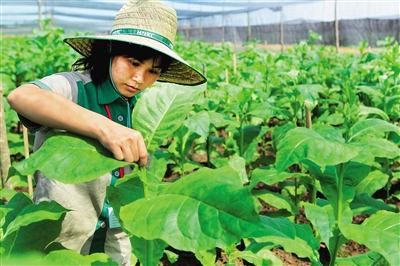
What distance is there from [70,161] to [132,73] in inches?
27.7

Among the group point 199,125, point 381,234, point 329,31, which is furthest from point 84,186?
point 329,31

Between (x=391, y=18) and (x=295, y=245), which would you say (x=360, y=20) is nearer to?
(x=391, y=18)

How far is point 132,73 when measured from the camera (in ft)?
5.75

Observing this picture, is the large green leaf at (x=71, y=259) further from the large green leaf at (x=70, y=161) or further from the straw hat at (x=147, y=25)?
the straw hat at (x=147, y=25)

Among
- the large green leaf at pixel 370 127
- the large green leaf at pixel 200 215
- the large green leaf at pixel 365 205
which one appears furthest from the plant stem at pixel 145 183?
the large green leaf at pixel 365 205

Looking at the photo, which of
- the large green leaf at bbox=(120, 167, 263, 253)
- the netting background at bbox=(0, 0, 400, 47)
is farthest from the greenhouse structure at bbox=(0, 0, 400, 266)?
the netting background at bbox=(0, 0, 400, 47)

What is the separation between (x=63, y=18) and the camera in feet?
113

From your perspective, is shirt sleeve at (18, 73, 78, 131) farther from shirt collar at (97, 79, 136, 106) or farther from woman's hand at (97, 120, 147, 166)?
woman's hand at (97, 120, 147, 166)

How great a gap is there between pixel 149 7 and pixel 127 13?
9 cm

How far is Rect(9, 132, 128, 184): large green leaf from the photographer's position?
109cm

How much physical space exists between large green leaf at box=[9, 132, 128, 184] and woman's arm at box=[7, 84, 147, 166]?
39mm

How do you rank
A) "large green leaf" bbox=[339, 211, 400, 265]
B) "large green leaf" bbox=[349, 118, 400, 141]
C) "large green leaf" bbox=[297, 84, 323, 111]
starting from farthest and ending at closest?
"large green leaf" bbox=[297, 84, 323, 111] → "large green leaf" bbox=[349, 118, 400, 141] → "large green leaf" bbox=[339, 211, 400, 265]

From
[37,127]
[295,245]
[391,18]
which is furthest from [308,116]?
[391,18]

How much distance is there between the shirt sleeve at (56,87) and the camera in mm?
1578
